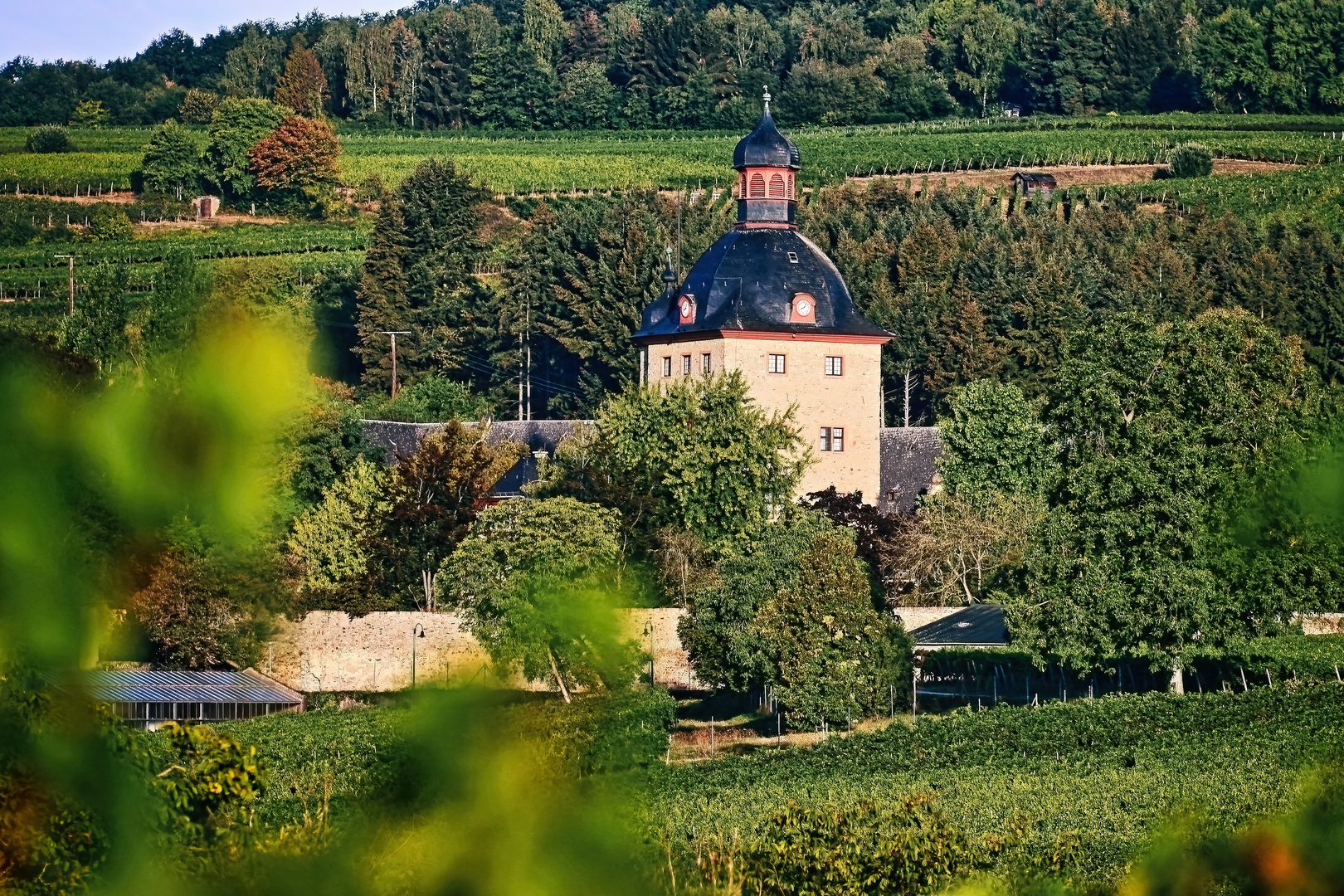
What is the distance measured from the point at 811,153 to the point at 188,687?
69.5 metres

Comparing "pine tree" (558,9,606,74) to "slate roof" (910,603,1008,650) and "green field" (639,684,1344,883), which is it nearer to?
"slate roof" (910,603,1008,650)

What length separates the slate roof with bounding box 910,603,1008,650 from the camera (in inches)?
1571

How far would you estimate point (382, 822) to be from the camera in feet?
11.5

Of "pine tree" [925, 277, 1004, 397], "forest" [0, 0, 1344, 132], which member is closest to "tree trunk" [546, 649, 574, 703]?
"pine tree" [925, 277, 1004, 397]

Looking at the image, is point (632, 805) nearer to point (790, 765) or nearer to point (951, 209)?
point (790, 765)

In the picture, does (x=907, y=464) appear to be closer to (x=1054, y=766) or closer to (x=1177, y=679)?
(x=1177, y=679)

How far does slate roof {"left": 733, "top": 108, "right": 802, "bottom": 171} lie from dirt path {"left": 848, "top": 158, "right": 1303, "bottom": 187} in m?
33.4

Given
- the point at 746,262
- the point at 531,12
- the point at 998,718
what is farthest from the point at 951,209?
the point at 531,12

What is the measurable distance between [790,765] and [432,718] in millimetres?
27487

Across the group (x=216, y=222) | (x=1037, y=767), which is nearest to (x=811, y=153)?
(x=216, y=222)

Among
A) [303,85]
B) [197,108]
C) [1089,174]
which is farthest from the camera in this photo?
[303,85]

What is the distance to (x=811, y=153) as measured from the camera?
95.2 meters

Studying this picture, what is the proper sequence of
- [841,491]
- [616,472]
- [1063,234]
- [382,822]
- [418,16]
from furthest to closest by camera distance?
[418,16] → [1063,234] → [841,491] → [616,472] → [382,822]

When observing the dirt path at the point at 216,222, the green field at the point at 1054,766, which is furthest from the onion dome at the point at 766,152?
the dirt path at the point at 216,222
